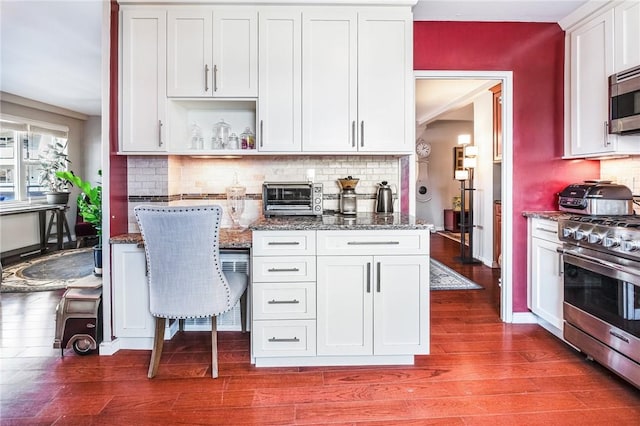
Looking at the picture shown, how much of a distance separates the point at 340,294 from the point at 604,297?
5.04ft

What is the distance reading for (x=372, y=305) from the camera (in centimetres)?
238

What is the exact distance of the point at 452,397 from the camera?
6.81 feet

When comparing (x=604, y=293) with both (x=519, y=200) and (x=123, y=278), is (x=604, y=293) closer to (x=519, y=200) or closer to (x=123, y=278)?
(x=519, y=200)

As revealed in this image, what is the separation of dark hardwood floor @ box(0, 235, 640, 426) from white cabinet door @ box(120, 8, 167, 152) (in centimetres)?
150

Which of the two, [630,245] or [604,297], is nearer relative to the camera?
[630,245]

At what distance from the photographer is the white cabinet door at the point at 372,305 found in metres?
2.37

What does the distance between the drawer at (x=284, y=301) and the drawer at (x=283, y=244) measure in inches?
7.8

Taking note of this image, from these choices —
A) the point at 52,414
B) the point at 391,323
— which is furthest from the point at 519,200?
the point at 52,414

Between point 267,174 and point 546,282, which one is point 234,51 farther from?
point 546,282


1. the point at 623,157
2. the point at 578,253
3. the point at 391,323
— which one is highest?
the point at 623,157

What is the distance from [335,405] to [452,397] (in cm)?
64

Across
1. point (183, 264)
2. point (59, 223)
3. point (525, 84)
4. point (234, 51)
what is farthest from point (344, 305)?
point (59, 223)

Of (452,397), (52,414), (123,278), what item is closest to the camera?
(52,414)

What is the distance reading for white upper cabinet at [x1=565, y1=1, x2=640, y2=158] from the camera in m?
2.51
